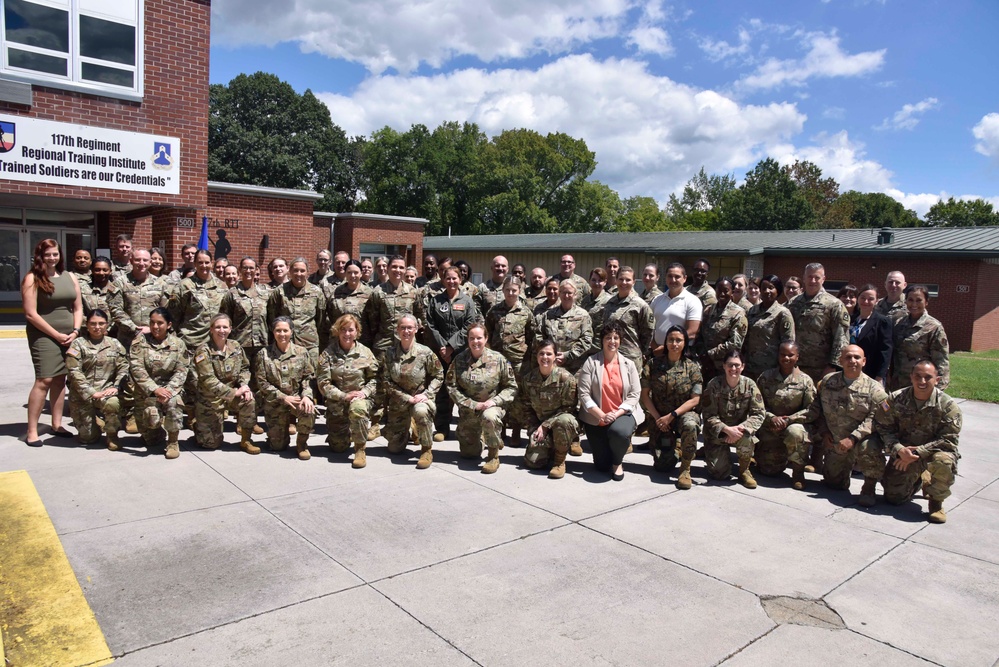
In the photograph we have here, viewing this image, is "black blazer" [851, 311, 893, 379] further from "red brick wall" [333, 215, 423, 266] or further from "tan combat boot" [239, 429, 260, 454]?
"red brick wall" [333, 215, 423, 266]

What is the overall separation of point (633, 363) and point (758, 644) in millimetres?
3299

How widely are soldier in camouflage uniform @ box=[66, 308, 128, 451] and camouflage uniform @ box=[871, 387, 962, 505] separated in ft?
21.6

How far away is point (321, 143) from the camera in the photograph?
53.9m

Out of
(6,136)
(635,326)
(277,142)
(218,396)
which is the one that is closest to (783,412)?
(635,326)

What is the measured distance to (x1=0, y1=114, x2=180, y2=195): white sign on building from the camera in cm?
1142

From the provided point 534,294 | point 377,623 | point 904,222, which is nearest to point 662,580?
point 377,623

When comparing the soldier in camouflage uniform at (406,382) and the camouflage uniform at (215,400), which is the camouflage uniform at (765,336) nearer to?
the soldier in camouflage uniform at (406,382)

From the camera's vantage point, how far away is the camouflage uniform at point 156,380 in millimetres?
6320

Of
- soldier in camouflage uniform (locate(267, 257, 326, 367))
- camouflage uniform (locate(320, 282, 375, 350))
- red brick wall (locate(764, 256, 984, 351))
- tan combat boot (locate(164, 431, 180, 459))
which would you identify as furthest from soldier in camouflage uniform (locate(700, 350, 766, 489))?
red brick wall (locate(764, 256, 984, 351))

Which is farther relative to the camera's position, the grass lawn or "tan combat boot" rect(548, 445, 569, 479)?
the grass lawn

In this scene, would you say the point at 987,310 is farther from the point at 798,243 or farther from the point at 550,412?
the point at 550,412

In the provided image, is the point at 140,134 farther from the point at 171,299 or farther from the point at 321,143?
the point at 321,143

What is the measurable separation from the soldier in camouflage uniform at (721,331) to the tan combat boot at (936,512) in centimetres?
211

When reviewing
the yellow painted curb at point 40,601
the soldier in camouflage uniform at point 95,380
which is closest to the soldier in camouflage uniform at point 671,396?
the yellow painted curb at point 40,601
